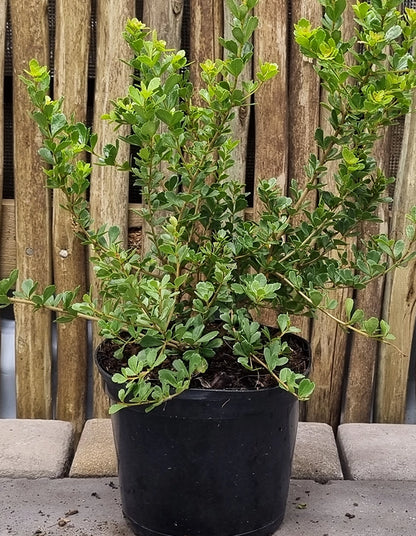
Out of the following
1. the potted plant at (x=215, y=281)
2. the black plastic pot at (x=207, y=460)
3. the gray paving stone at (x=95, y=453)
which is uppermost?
the potted plant at (x=215, y=281)

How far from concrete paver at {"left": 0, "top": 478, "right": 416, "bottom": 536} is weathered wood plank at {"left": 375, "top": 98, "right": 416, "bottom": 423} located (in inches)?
14.5

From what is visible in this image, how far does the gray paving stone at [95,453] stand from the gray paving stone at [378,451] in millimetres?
673

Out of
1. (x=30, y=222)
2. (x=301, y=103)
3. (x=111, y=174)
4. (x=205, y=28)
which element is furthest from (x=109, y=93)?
(x=301, y=103)

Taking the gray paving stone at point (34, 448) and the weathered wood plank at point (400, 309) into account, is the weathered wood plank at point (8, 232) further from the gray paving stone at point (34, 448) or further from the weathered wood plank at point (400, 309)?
the weathered wood plank at point (400, 309)

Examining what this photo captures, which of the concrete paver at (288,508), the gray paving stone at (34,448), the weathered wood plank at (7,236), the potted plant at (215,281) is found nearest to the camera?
the potted plant at (215,281)

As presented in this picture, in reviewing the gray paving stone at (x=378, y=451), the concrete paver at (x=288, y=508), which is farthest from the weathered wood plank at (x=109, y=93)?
the gray paving stone at (x=378, y=451)

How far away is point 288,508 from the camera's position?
2041 mm

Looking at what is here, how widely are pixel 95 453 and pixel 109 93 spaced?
40.9 inches

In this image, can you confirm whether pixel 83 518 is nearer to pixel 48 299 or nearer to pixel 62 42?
pixel 48 299

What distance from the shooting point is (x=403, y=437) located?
2.37m

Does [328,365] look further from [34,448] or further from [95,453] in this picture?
[34,448]

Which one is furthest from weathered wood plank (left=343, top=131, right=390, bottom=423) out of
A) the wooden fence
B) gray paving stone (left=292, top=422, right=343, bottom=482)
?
gray paving stone (left=292, top=422, right=343, bottom=482)

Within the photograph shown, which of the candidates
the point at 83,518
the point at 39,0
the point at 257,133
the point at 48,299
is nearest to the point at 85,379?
the point at 83,518

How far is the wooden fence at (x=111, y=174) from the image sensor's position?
2271mm
